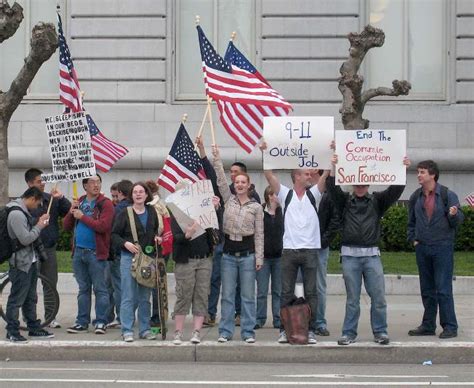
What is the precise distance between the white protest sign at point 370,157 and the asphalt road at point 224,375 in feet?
6.47

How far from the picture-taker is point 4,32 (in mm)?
16719

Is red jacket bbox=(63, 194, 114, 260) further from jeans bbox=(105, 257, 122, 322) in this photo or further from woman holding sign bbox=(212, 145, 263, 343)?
woman holding sign bbox=(212, 145, 263, 343)

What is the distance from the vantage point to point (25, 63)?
627 inches

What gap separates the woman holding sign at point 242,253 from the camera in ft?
39.5

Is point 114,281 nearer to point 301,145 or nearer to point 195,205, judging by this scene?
point 195,205

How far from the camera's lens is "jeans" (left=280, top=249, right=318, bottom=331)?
1189 centimetres

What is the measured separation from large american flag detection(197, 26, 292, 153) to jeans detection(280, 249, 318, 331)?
5.72 ft

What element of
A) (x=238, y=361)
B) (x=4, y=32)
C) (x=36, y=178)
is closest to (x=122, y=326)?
(x=238, y=361)

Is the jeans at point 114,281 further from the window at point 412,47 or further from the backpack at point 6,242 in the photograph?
the window at point 412,47

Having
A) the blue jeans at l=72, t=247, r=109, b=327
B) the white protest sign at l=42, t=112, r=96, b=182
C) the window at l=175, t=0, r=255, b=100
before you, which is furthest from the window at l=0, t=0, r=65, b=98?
the blue jeans at l=72, t=247, r=109, b=327

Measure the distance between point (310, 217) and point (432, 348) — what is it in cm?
188

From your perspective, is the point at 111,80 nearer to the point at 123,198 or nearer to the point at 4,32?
the point at 4,32

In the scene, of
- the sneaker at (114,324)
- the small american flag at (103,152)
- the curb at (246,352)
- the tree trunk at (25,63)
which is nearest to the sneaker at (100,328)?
the sneaker at (114,324)

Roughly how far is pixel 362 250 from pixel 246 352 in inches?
64.4
